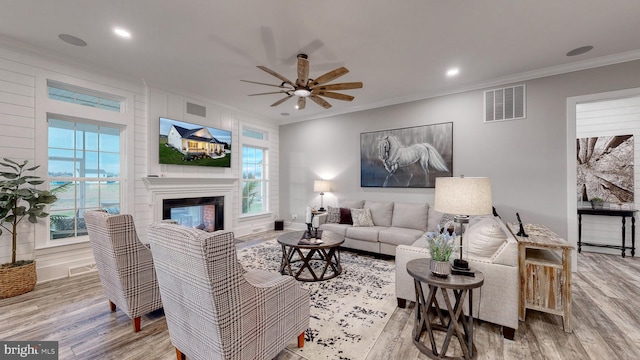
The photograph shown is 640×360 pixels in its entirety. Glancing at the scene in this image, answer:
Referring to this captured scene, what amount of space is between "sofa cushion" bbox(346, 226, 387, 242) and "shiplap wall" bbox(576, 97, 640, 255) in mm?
3787

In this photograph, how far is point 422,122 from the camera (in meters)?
4.70

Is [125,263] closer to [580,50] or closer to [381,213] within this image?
[381,213]

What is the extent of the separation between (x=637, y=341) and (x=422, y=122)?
3.64 m

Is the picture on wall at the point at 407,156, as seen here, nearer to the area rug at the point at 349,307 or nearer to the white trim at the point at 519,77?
the white trim at the point at 519,77

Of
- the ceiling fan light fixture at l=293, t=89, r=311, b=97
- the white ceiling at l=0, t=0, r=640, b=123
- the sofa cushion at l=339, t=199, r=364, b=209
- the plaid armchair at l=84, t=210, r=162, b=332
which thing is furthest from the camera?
the sofa cushion at l=339, t=199, r=364, b=209

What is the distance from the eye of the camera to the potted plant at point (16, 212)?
2750 mm

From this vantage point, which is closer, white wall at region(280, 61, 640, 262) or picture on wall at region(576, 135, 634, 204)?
white wall at region(280, 61, 640, 262)

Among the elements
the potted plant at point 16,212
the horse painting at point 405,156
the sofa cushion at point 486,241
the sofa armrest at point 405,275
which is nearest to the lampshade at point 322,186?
the horse painting at point 405,156

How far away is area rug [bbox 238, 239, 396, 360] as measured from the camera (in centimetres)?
195

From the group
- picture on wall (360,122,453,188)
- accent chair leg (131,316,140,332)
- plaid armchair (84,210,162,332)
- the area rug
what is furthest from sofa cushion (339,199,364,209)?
accent chair leg (131,316,140,332)

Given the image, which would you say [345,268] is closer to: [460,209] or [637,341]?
[460,209]

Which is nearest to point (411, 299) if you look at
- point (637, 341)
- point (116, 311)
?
point (637, 341)

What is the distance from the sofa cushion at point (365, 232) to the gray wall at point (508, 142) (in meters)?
0.98

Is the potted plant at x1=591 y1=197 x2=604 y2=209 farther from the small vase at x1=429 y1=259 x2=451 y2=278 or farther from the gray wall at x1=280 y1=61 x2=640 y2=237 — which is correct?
the small vase at x1=429 y1=259 x2=451 y2=278
